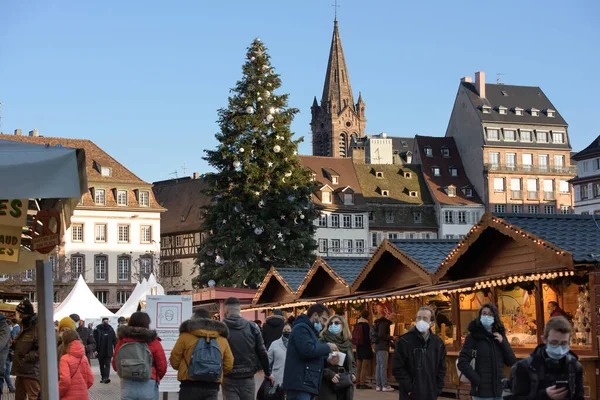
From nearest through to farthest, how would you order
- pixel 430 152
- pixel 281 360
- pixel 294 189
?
pixel 281 360, pixel 294 189, pixel 430 152

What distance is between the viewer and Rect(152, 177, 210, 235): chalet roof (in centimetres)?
9881

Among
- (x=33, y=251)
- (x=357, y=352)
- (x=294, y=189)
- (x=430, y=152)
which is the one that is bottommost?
(x=357, y=352)

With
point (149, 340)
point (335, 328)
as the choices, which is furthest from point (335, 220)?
point (149, 340)

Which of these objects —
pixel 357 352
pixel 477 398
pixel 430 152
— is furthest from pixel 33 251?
pixel 430 152

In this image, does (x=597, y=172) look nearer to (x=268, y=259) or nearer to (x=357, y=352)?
(x=268, y=259)

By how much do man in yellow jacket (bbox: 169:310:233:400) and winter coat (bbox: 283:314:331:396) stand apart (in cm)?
75

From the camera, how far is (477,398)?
12031 mm

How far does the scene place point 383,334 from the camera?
79.6 ft

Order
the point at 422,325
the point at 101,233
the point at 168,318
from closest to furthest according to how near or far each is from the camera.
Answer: the point at 422,325 < the point at 168,318 < the point at 101,233

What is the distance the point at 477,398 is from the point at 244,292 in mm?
27723

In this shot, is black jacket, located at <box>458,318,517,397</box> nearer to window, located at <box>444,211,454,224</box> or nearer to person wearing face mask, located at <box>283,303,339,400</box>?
person wearing face mask, located at <box>283,303,339,400</box>

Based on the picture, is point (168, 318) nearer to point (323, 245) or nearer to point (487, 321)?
point (487, 321)

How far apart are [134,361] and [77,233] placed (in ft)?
266

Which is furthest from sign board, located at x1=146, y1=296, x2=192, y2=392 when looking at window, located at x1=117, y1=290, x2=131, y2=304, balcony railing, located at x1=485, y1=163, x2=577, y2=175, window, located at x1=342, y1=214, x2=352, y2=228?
balcony railing, located at x1=485, y1=163, x2=577, y2=175
